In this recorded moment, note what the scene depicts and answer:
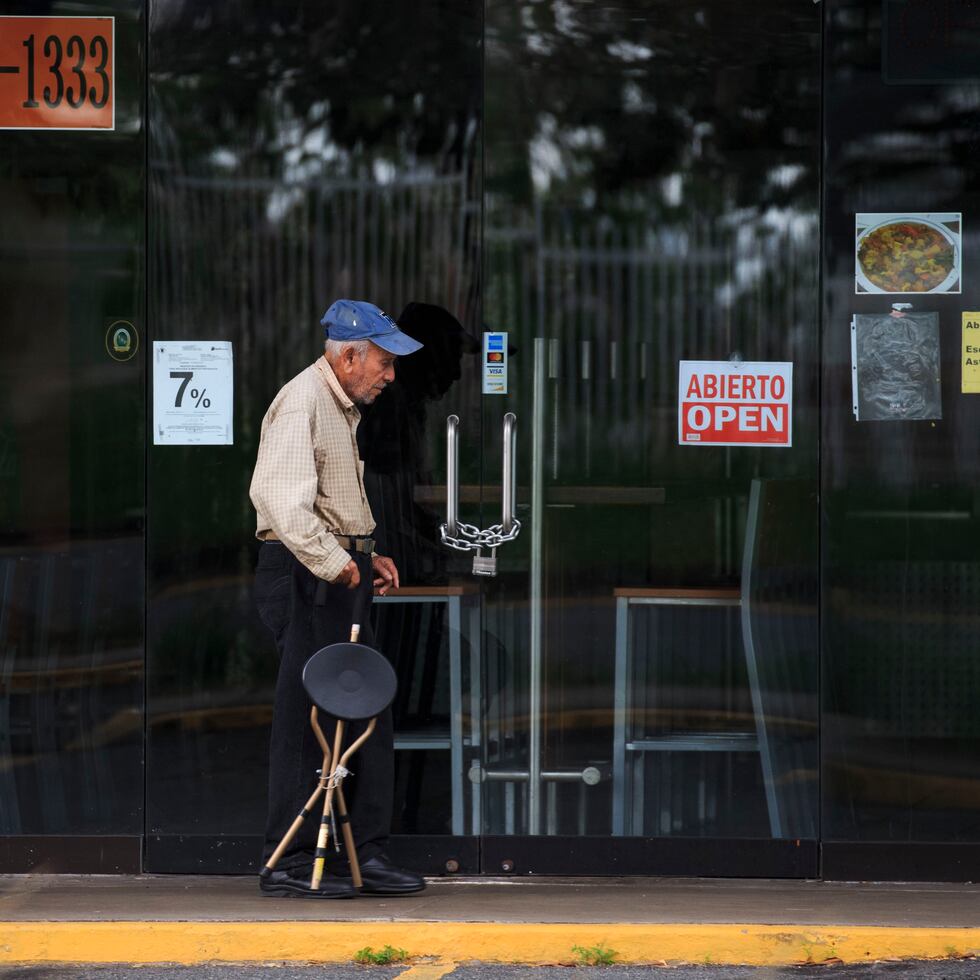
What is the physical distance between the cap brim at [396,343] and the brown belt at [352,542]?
62 centimetres

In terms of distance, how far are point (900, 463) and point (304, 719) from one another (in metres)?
2.22

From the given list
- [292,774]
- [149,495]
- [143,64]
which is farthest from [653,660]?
[143,64]

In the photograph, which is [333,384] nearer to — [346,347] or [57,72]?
[346,347]

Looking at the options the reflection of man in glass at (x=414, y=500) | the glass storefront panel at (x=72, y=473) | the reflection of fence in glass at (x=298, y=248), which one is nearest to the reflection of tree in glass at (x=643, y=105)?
the reflection of fence in glass at (x=298, y=248)

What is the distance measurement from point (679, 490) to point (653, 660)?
1.97ft

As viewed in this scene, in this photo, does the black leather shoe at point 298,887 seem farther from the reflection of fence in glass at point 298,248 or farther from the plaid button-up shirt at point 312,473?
the reflection of fence in glass at point 298,248

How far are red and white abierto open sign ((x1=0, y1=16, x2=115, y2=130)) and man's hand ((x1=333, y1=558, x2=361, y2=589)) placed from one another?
184 centimetres

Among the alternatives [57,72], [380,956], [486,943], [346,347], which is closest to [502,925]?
[486,943]

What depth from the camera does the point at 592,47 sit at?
6051 mm

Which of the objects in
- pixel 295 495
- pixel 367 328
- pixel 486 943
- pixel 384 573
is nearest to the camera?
pixel 486 943

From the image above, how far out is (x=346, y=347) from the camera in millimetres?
5707

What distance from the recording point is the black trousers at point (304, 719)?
18.8ft

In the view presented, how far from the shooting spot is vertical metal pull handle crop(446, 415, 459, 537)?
6008mm

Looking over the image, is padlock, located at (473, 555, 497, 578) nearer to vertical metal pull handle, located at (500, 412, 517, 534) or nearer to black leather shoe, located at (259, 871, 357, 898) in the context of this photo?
vertical metal pull handle, located at (500, 412, 517, 534)
